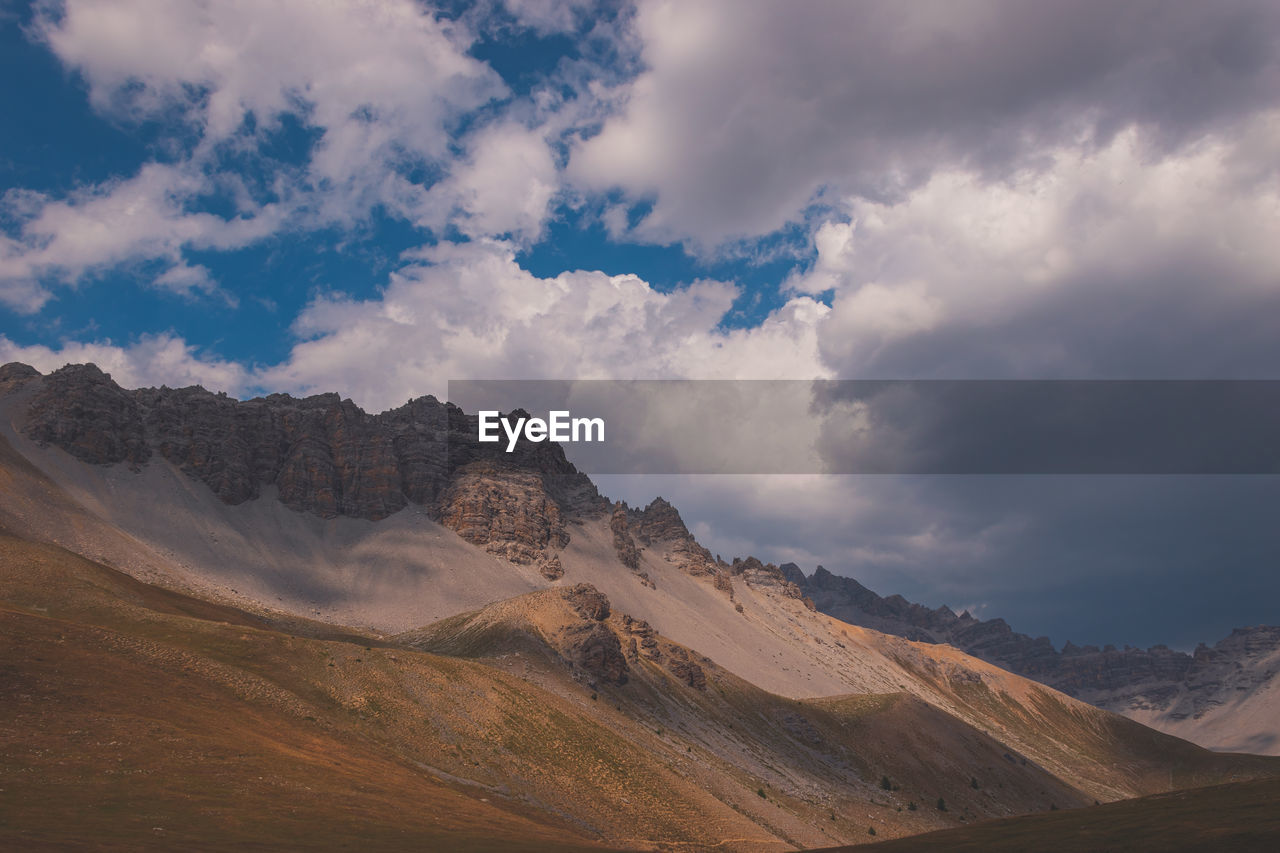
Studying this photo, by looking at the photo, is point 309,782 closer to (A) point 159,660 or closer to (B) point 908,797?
(A) point 159,660

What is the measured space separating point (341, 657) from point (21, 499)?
404 ft

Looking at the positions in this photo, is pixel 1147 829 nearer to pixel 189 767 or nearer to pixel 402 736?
pixel 189 767

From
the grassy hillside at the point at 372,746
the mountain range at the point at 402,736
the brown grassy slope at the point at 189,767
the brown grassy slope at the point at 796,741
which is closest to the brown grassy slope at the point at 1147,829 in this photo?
the mountain range at the point at 402,736

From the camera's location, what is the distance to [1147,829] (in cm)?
4003

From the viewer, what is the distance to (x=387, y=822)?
46281 mm

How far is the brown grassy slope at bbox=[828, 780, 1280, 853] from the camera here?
116 feet

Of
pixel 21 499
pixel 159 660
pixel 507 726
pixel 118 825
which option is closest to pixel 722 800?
pixel 507 726

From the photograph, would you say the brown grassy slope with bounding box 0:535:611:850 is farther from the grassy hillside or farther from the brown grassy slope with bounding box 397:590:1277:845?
the brown grassy slope with bounding box 397:590:1277:845

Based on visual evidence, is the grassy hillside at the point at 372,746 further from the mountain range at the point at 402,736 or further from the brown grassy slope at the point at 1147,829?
the brown grassy slope at the point at 1147,829

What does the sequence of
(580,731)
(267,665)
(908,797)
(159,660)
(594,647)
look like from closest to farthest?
1. (159,660)
2. (267,665)
3. (580,731)
4. (594,647)
5. (908,797)

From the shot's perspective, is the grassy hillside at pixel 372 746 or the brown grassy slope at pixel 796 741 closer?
the grassy hillside at pixel 372 746

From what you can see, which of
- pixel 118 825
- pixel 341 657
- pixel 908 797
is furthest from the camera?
pixel 908 797

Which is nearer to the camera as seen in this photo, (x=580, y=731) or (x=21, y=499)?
(x=580, y=731)

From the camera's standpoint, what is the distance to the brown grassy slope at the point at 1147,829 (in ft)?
116
